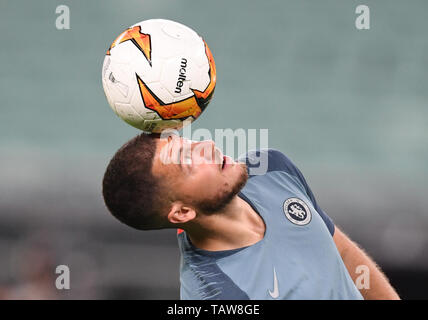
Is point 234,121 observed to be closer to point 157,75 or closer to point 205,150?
point 205,150

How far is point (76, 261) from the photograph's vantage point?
7.49 meters

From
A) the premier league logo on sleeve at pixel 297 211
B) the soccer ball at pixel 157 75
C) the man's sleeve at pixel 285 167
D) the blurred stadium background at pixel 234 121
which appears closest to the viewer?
the soccer ball at pixel 157 75

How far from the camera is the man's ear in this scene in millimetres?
3432

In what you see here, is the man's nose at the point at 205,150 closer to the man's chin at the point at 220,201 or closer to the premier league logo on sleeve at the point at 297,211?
the man's chin at the point at 220,201

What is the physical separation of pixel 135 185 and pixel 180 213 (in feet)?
1.01

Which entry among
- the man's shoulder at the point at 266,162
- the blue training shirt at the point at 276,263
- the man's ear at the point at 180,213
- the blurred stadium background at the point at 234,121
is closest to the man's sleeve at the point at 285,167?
the man's shoulder at the point at 266,162

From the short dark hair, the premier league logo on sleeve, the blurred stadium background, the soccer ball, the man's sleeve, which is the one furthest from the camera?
the blurred stadium background

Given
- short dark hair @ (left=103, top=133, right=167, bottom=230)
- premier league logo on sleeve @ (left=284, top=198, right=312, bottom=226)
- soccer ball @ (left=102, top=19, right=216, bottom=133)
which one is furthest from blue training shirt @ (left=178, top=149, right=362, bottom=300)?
soccer ball @ (left=102, top=19, right=216, bottom=133)

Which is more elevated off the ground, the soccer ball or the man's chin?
the soccer ball

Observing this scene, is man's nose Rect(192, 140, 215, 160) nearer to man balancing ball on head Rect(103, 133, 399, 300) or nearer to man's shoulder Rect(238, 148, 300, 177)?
man balancing ball on head Rect(103, 133, 399, 300)

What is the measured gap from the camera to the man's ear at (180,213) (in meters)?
3.43

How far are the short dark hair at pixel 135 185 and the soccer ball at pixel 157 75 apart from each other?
0.15 meters

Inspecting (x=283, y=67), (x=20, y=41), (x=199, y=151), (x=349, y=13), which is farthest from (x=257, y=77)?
(x=199, y=151)

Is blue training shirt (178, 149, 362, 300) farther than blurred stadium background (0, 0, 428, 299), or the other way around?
blurred stadium background (0, 0, 428, 299)
